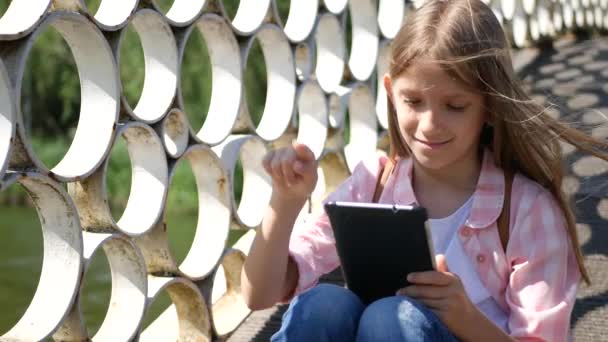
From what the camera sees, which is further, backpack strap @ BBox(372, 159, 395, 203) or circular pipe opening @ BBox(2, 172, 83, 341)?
backpack strap @ BBox(372, 159, 395, 203)

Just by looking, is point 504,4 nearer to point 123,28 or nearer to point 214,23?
point 214,23

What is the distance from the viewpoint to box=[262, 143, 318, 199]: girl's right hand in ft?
4.93

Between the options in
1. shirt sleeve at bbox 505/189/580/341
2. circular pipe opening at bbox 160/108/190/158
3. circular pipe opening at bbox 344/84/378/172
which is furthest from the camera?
circular pipe opening at bbox 344/84/378/172

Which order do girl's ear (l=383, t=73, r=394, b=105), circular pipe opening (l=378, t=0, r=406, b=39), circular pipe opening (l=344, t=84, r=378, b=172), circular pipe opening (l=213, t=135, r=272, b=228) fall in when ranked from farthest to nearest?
circular pipe opening (l=378, t=0, r=406, b=39) < circular pipe opening (l=344, t=84, r=378, b=172) < circular pipe opening (l=213, t=135, r=272, b=228) < girl's ear (l=383, t=73, r=394, b=105)

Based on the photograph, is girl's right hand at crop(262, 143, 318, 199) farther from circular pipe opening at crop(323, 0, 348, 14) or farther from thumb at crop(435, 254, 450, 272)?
circular pipe opening at crop(323, 0, 348, 14)

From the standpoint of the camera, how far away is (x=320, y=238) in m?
1.74

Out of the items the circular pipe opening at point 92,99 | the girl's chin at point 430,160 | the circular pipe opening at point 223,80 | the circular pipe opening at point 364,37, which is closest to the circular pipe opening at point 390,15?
the circular pipe opening at point 364,37

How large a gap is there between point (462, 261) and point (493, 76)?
280 millimetres

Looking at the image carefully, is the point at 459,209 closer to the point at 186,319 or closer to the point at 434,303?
the point at 434,303

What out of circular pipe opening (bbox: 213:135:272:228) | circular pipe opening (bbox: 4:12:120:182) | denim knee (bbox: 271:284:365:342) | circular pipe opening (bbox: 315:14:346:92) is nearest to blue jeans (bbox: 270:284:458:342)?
denim knee (bbox: 271:284:365:342)

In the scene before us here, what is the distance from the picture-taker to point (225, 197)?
80.7 inches

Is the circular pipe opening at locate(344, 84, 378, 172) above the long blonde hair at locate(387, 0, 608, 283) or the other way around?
the other way around

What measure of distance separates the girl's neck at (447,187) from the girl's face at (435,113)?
79mm

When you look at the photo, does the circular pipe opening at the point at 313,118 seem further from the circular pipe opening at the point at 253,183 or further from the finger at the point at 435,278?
the finger at the point at 435,278
